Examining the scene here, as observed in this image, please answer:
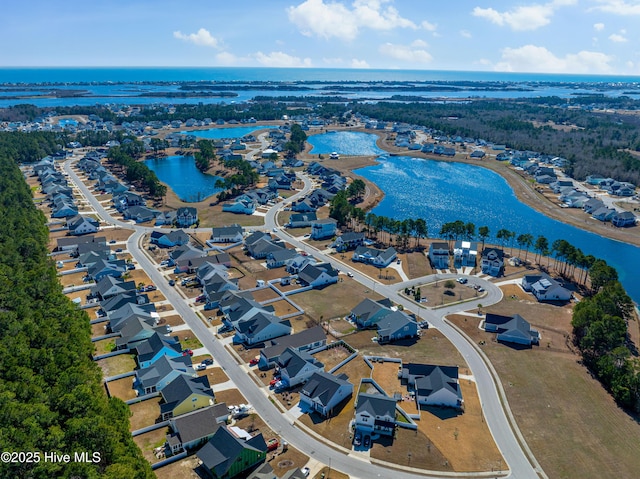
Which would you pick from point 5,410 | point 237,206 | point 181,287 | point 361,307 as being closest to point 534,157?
point 237,206

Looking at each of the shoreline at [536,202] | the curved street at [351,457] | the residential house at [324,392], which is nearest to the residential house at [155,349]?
the curved street at [351,457]

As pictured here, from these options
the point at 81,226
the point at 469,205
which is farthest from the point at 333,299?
the point at 469,205

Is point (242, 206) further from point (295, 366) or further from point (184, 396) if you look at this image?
point (184, 396)

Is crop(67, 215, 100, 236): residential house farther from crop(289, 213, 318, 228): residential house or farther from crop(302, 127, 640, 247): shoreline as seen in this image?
crop(302, 127, 640, 247): shoreline

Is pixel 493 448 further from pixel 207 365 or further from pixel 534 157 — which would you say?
pixel 534 157

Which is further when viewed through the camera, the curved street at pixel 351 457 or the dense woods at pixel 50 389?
the curved street at pixel 351 457

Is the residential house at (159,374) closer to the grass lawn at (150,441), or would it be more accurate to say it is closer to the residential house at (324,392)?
the grass lawn at (150,441)

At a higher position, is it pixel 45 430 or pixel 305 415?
pixel 45 430
